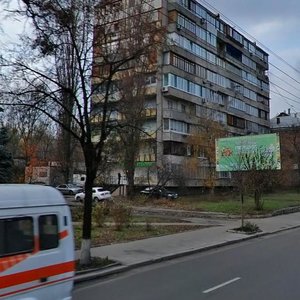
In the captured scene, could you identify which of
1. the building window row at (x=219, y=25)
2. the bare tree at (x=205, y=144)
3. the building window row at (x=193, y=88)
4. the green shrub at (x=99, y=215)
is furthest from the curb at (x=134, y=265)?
the building window row at (x=219, y=25)

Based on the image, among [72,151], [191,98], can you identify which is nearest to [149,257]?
[72,151]

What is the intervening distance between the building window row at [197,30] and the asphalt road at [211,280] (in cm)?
5518

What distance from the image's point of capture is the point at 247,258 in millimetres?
14867

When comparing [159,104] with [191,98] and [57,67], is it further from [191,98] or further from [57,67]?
[57,67]

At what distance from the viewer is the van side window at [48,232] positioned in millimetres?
7305

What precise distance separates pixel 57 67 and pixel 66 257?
7146mm

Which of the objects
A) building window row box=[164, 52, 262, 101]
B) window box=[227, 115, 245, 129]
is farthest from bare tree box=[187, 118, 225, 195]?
window box=[227, 115, 245, 129]

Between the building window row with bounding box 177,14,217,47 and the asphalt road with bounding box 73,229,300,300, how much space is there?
2172 inches

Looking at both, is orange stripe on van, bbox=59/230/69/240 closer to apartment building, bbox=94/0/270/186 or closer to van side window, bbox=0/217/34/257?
van side window, bbox=0/217/34/257

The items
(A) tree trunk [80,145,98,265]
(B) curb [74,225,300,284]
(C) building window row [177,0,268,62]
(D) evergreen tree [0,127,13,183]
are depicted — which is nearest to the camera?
(B) curb [74,225,300,284]

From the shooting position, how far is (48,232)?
7.47 metres

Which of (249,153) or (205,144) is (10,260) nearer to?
(249,153)

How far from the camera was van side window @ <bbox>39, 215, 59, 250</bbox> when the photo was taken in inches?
288

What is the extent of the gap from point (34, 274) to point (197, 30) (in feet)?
225
